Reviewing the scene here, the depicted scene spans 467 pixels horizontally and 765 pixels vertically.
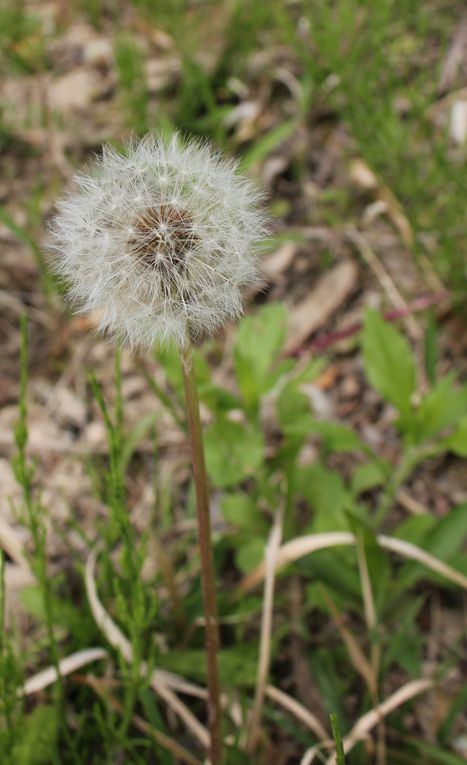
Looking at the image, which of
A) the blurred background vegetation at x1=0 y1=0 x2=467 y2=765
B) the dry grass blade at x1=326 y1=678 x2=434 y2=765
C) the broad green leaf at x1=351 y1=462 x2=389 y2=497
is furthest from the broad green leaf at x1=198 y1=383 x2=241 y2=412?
the dry grass blade at x1=326 y1=678 x2=434 y2=765

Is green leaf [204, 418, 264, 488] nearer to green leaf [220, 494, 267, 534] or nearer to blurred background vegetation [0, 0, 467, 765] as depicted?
blurred background vegetation [0, 0, 467, 765]

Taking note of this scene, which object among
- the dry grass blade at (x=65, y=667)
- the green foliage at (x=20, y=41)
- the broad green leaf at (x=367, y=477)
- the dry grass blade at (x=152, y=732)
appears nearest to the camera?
the dry grass blade at (x=152, y=732)

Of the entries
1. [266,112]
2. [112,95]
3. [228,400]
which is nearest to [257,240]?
[228,400]

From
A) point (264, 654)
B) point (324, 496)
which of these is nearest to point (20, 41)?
point (324, 496)

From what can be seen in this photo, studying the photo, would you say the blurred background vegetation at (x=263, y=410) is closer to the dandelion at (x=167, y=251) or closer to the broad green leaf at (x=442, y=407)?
the broad green leaf at (x=442, y=407)

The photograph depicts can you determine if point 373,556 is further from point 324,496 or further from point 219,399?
point 219,399

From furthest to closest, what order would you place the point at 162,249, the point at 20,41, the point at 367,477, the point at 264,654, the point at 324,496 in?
the point at 20,41
the point at 367,477
the point at 324,496
the point at 264,654
the point at 162,249

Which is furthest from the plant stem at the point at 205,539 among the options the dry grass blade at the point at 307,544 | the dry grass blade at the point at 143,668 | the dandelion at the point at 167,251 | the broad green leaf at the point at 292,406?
the broad green leaf at the point at 292,406
